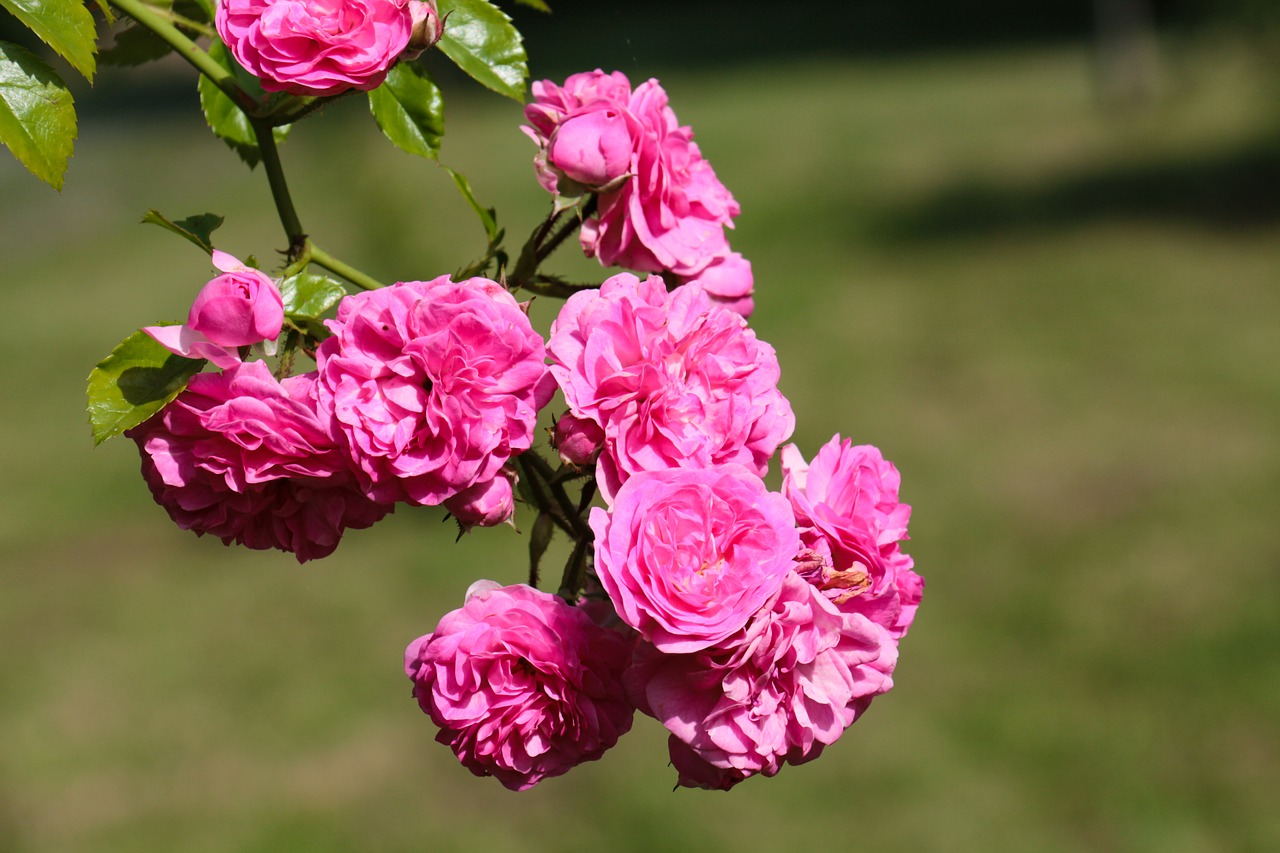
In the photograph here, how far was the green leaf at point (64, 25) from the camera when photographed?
0.86m

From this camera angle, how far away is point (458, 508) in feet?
2.60

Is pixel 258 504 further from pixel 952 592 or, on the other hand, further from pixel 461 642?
pixel 952 592

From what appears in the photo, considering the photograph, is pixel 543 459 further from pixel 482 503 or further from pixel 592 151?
pixel 592 151

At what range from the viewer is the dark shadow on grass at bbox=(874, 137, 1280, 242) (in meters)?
8.56

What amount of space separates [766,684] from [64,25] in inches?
23.2

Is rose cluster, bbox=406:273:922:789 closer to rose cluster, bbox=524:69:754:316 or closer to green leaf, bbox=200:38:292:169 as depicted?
rose cluster, bbox=524:69:754:316

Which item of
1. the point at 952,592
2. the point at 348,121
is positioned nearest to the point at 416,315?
the point at 952,592

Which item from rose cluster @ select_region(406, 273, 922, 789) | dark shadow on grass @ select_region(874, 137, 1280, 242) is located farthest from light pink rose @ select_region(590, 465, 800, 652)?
dark shadow on grass @ select_region(874, 137, 1280, 242)

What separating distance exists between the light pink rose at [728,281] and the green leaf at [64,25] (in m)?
0.41

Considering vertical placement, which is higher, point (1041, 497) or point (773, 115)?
point (1041, 497)

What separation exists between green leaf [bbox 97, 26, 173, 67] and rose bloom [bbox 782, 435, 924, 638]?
627 millimetres

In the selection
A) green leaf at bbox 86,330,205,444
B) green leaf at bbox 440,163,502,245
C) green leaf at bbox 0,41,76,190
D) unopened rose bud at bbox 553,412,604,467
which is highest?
green leaf at bbox 0,41,76,190

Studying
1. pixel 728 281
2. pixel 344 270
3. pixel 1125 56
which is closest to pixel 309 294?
pixel 344 270

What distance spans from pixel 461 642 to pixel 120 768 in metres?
3.55
